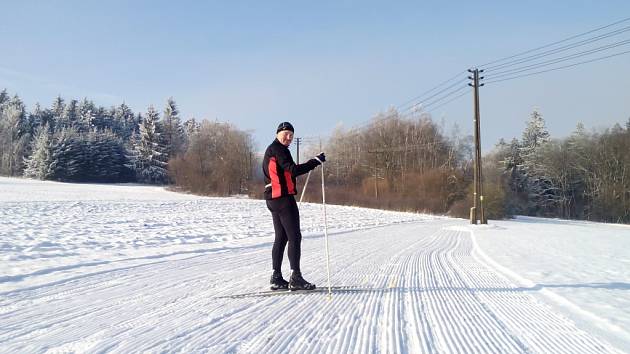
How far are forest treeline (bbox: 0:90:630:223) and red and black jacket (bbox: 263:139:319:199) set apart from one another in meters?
37.7

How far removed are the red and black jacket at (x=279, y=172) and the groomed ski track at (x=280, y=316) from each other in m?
1.22

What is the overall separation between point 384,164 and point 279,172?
50.0 metres

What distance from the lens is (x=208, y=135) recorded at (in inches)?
2512

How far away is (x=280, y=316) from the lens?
3797mm

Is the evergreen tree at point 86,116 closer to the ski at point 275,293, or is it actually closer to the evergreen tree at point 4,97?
the evergreen tree at point 4,97

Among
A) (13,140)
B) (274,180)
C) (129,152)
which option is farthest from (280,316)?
(13,140)

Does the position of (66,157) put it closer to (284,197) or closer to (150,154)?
(150,154)

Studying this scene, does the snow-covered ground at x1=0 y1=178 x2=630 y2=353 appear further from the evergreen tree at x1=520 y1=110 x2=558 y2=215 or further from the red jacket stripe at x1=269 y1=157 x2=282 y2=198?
the evergreen tree at x1=520 y1=110 x2=558 y2=215

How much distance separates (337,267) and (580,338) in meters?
3.98

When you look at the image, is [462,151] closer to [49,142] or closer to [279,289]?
[279,289]

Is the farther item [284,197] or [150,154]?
[150,154]

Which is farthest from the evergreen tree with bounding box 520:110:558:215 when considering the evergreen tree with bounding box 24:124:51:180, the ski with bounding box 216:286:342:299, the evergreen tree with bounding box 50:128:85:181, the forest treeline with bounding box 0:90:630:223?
the evergreen tree with bounding box 24:124:51:180

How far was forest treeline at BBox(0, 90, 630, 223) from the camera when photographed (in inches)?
1794

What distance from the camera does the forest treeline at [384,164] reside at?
45562 millimetres
